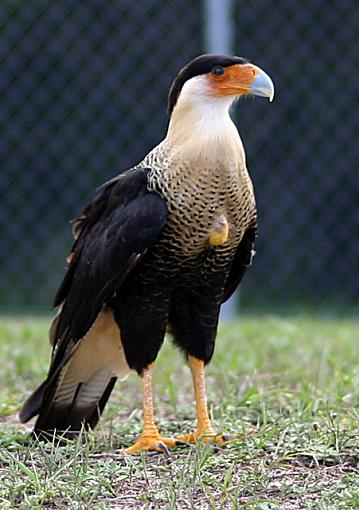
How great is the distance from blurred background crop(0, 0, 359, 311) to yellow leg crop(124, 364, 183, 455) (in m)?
4.64

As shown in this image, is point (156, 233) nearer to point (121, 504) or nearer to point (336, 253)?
point (121, 504)

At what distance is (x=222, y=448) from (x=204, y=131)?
3.53 feet

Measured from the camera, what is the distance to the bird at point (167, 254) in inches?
152

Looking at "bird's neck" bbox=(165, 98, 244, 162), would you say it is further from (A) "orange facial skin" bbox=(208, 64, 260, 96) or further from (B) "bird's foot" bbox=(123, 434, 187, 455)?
(B) "bird's foot" bbox=(123, 434, 187, 455)

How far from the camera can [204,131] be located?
12.8 feet

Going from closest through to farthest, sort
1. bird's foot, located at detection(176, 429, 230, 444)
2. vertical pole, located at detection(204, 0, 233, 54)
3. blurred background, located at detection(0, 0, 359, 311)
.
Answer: bird's foot, located at detection(176, 429, 230, 444) → vertical pole, located at detection(204, 0, 233, 54) → blurred background, located at detection(0, 0, 359, 311)

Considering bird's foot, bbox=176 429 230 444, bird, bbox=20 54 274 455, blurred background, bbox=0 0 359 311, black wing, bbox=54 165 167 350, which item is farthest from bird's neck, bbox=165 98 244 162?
blurred background, bbox=0 0 359 311

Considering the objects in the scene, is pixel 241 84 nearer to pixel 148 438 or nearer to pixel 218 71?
pixel 218 71

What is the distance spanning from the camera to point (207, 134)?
153 inches

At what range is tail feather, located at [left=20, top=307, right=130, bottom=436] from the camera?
4133 millimetres

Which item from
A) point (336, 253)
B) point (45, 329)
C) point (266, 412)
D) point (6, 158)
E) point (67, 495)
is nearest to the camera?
point (67, 495)

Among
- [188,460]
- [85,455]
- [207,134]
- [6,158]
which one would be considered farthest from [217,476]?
[6,158]

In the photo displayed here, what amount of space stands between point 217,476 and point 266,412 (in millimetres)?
847

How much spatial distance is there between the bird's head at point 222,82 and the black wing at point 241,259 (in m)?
0.48
